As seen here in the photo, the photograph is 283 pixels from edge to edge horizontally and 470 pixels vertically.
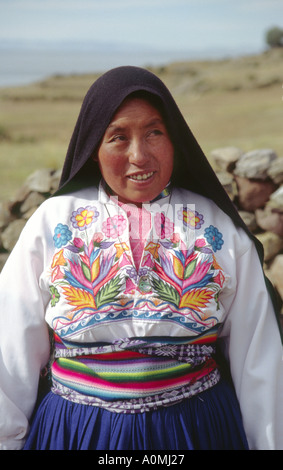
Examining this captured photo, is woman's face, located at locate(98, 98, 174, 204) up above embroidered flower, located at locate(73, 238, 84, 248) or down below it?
above

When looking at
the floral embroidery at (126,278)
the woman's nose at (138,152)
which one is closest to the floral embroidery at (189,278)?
the floral embroidery at (126,278)

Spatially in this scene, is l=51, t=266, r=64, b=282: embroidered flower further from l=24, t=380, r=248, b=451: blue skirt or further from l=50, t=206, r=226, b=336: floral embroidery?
l=24, t=380, r=248, b=451: blue skirt

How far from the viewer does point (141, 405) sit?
189 centimetres

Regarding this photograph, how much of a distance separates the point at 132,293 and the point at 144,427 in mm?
451

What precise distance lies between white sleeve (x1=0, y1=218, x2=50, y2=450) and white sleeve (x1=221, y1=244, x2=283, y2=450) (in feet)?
2.38

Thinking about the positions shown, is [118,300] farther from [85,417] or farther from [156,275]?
[85,417]

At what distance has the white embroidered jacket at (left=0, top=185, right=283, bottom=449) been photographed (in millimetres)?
1905

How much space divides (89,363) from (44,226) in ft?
1.67

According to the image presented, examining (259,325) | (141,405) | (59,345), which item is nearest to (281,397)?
(259,325)

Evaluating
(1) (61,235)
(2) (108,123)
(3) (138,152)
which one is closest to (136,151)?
(3) (138,152)

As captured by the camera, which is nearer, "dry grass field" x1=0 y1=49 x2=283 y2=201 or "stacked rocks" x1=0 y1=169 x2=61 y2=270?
"stacked rocks" x1=0 y1=169 x2=61 y2=270

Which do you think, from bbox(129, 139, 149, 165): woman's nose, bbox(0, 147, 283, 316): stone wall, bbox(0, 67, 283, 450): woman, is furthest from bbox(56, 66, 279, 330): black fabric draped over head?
bbox(0, 147, 283, 316): stone wall

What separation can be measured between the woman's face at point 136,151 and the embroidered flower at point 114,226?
10 cm

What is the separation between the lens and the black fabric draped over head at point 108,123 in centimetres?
185
